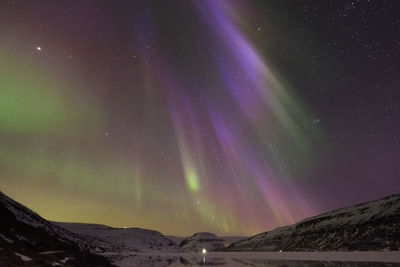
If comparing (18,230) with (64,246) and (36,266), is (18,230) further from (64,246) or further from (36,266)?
(36,266)

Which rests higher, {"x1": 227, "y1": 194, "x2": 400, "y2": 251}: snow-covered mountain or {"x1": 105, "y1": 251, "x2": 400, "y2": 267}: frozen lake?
{"x1": 227, "y1": 194, "x2": 400, "y2": 251}: snow-covered mountain

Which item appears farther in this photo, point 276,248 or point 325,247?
point 276,248

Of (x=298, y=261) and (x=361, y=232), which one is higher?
(x=361, y=232)

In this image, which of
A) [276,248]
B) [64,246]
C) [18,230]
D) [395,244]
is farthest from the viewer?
[276,248]

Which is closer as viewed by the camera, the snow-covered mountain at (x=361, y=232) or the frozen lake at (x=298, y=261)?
the frozen lake at (x=298, y=261)

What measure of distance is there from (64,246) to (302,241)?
115124 millimetres

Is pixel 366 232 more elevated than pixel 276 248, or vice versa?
pixel 276 248

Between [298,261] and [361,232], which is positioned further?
[361,232]

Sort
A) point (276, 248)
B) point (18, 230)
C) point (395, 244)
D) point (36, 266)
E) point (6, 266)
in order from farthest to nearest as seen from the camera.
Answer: point (276, 248), point (395, 244), point (18, 230), point (36, 266), point (6, 266)

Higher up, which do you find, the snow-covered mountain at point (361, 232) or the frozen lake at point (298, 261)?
the snow-covered mountain at point (361, 232)

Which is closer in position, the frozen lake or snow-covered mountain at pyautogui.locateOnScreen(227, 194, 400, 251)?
the frozen lake

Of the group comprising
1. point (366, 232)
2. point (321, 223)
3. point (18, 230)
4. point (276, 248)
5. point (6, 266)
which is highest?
point (321, 223)

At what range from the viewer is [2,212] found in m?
94.4

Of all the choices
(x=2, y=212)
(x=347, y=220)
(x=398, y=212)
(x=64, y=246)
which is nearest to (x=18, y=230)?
(x=2, y=212)
